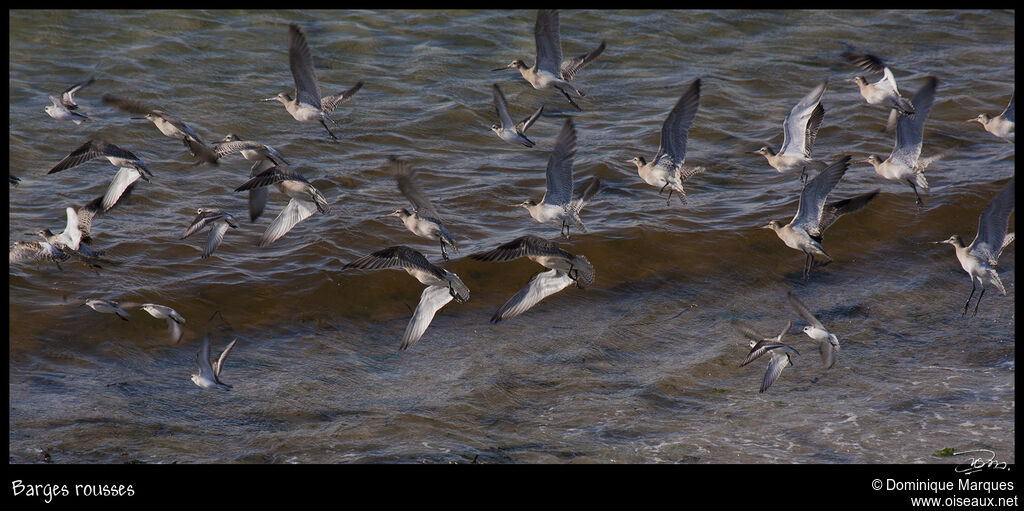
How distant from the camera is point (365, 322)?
8820 millimetres

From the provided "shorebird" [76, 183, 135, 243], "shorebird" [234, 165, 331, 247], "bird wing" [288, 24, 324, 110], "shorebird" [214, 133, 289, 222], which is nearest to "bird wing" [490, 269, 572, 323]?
"shorebird" [234, 165, 331, 247]

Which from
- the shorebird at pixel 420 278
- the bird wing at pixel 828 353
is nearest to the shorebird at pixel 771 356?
the bird wing at pixel 828 353

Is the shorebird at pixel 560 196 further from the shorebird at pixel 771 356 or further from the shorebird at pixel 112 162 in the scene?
the shorebird at pixel 112 162

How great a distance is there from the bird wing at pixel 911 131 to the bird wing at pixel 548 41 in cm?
334

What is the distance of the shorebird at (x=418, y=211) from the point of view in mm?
7586

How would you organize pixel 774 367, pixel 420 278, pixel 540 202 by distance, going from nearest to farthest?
pixel 774 367, pixel 420 278, pixel 540 202

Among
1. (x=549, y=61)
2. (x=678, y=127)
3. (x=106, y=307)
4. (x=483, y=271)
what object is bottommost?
(x=483, y=271)

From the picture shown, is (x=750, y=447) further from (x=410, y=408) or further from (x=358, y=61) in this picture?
(x=358, y=61)

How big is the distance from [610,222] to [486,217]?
4.51ft

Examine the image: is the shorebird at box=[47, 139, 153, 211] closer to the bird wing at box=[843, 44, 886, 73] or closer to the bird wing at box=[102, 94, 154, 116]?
the bird wing at box=[102, 94, 154, 116]

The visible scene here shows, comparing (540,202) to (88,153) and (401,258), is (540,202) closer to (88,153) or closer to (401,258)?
(401,258)

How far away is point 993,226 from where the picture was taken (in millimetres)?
8094

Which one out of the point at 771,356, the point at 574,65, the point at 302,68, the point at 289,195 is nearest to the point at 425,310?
the point at 289,195

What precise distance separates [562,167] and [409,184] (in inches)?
53.3
